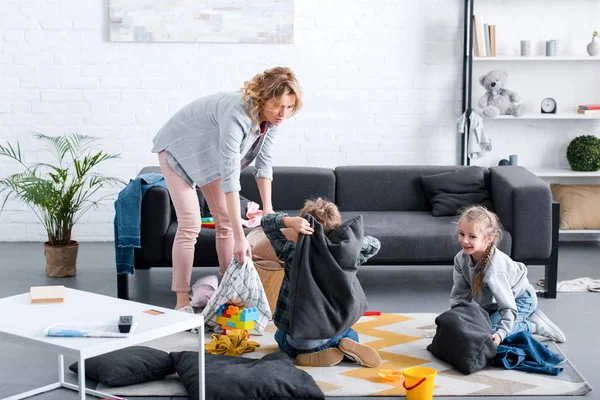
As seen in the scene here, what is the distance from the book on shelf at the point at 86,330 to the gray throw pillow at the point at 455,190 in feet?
8.42

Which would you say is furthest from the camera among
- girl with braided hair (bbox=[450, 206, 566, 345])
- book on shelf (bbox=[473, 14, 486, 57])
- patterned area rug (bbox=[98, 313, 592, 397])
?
book on shelf (bbox=[473, 14, 486, 57])

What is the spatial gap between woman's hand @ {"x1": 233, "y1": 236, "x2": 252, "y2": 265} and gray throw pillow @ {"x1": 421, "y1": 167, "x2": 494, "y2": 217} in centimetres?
154

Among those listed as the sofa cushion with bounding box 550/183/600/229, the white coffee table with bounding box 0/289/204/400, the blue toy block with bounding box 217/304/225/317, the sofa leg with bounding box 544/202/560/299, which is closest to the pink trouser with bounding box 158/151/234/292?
the blue toy block with bounding box 217/304/225/317

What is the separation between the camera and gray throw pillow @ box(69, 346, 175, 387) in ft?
10.3

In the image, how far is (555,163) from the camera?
5984mm

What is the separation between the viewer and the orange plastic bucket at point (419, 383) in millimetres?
2934

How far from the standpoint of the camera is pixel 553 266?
447cm

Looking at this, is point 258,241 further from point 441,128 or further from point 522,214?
point 441,128

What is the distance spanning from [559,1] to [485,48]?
0.65 meters

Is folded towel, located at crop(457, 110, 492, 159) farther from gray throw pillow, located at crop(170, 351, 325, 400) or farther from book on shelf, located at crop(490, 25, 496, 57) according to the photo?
gray throw pillow, located at crop(170, 351, 325, 400)

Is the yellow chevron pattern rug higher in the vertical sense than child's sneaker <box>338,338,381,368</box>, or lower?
lower

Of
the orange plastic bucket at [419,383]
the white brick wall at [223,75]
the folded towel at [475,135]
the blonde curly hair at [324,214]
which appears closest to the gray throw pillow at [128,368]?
the blonde curly hair at [324,214]

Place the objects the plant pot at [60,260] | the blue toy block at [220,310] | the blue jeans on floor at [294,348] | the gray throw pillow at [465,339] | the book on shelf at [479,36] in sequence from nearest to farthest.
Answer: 1. the gray throw pillow at [465,339]
2. the blue jeans on floor at [294,348]
3. the blue toy block at [220,310]
4. the plant pot at [60,260]
5. the book on shelf at [479,36]

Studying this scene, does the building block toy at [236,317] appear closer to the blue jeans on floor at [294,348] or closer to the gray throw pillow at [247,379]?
the blue jeans on floor at [294,348]
